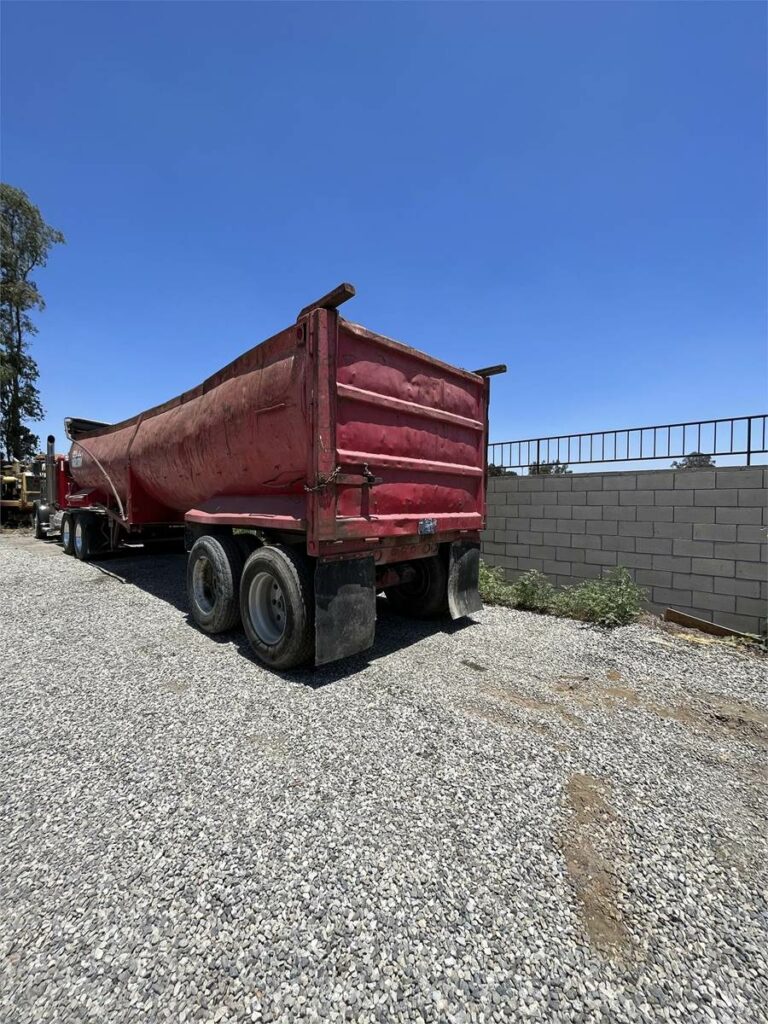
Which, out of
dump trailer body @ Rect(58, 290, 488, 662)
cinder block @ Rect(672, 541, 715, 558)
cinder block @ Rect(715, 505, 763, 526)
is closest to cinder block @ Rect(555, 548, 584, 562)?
cinder block @ Rect(672, 541, 715, 558)

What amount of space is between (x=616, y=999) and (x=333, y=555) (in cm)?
293

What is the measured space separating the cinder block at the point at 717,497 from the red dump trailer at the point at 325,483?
280cm

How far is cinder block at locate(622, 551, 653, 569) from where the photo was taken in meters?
6.20

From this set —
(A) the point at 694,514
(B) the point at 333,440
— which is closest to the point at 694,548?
(A) the point at 694,514

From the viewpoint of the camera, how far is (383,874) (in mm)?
1880

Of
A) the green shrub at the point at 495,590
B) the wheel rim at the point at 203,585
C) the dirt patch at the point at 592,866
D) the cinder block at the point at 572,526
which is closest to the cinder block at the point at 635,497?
the cinder block at the point at 572,526

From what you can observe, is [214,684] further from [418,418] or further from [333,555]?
[418,418]

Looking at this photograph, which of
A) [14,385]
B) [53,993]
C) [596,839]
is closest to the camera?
[53,993]

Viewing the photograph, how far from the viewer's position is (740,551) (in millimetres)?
5418

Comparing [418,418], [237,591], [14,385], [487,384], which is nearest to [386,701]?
[237,591]

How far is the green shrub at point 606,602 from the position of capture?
18.4 feet

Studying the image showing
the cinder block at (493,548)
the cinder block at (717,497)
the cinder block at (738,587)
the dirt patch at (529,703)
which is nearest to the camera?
the dirt patch at (529,703)

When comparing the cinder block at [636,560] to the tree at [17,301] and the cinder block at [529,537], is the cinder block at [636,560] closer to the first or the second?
the cinder block at [529,537]

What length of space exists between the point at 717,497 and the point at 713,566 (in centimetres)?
87
